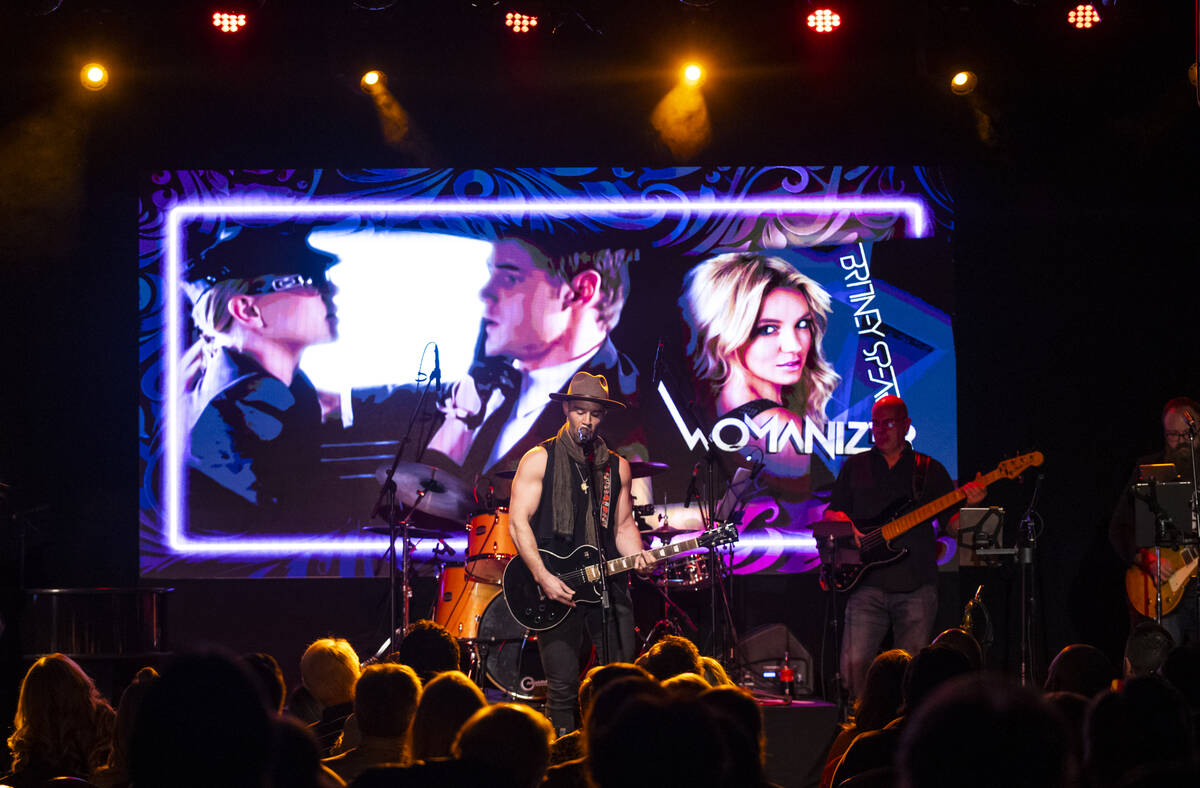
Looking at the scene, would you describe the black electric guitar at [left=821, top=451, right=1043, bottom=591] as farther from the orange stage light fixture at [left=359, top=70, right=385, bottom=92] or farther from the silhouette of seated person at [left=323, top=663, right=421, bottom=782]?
the orange stage light fixture at [left=359, top=70, right=385, bottom=92]

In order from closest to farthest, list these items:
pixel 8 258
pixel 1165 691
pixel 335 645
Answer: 1. pixel 1165 691
2. pixel 335 645
3. pixel 8 258

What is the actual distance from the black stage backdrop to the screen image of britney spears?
28 centimetres

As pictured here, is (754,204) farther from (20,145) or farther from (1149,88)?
(20,145)

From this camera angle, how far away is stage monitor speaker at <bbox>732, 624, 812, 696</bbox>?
28.1 ft

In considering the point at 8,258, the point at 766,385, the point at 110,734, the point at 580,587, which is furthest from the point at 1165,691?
the point at 8,258

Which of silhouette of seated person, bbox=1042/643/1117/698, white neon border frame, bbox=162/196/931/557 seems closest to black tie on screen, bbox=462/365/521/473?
white neon border frame, bbox=162/196/931/557

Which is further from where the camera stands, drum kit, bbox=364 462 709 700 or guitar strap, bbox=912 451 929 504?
drum kit, bbox=364 462 709 700

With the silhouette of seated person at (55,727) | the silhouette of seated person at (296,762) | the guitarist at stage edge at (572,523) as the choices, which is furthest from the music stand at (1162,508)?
the silhouette of seated person at (296,762)

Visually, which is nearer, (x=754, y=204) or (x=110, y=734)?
(x=110, y=734)

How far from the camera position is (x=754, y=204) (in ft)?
30.9

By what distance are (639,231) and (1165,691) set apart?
7170 mm

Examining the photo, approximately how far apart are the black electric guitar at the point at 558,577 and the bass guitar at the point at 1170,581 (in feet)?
11.4

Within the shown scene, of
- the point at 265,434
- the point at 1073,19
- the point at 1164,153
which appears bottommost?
the point at 265,434

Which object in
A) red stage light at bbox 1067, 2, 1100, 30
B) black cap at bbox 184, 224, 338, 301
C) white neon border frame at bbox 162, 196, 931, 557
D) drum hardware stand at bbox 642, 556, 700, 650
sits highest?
red stage light at bbox 1067, 2, 1100, 30
